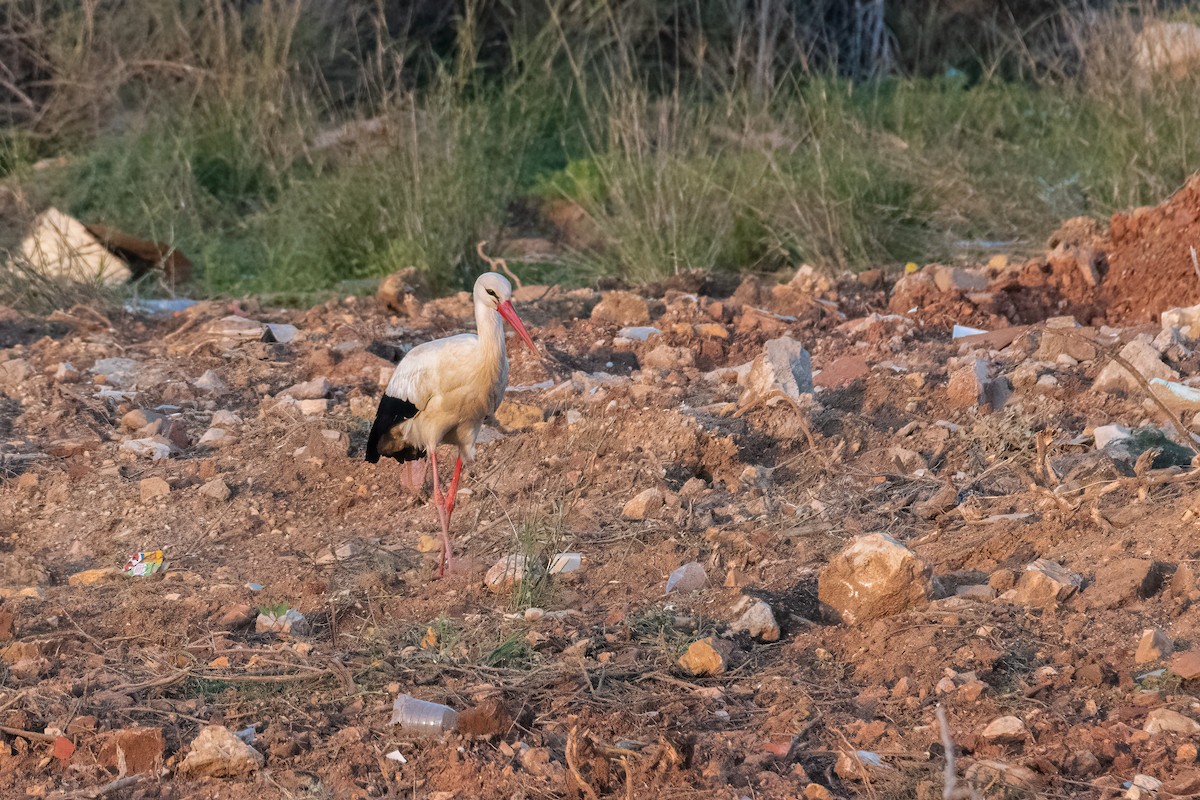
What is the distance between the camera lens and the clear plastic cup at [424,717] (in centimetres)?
294

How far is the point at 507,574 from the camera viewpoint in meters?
3.81

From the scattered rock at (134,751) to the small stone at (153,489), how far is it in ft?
5.76

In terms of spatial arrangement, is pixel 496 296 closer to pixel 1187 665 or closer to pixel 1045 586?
pixel 1045 586

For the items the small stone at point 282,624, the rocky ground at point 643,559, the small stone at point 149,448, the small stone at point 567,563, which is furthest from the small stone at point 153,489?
the small stone at point 567,563

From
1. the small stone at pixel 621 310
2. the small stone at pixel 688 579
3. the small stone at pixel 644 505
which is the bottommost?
the small stone at pixel 621 310

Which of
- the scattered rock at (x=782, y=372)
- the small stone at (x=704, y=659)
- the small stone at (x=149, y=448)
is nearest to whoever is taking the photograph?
the small stone at (x=704, y=659)

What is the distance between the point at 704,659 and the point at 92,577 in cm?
199

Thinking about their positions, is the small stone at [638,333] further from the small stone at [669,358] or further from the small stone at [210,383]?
the small stone at [210,383]

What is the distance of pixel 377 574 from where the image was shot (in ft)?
13.0

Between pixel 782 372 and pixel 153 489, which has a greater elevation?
pixel 782 372

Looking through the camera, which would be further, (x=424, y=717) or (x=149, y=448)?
(x=149, y=448)

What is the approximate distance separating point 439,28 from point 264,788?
9.50 metres

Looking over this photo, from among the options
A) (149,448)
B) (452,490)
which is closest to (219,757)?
(452,490)

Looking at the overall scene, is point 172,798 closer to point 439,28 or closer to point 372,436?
point 372,436
